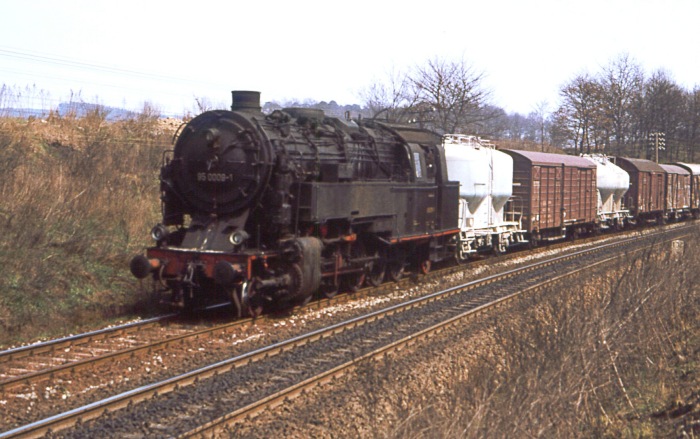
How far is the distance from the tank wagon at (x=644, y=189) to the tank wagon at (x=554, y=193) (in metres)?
4.08

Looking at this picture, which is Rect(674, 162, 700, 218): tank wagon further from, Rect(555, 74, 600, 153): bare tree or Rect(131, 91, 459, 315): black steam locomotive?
Rect(131, 91, 459, 315): black steam locomotive

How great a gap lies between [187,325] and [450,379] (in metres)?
4.47

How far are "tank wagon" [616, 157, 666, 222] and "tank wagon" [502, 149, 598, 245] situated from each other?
13.4 ft

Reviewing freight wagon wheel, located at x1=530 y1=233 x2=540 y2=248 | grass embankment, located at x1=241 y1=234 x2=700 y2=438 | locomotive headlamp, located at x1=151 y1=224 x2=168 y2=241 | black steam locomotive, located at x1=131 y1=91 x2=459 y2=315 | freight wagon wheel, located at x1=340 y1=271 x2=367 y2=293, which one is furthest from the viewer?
freight wagon wheel, located at x1=530 y1=233 x2=540 y2=248

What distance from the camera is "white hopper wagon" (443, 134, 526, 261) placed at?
61.2ft

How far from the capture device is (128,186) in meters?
18.9

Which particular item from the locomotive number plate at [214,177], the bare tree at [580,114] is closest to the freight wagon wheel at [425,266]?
the locomotive number plate at [214,177]

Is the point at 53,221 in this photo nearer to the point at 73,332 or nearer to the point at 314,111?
the point at 73,332

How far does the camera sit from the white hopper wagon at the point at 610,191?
29.0 metres

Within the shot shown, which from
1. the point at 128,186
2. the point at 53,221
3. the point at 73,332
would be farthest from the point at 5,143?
the point at 73,332

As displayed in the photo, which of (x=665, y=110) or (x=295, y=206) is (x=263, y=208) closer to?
(x=295, y=206)

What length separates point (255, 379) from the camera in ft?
28.1

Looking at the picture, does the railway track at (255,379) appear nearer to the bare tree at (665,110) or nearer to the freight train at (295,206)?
the freight train at (295,206)

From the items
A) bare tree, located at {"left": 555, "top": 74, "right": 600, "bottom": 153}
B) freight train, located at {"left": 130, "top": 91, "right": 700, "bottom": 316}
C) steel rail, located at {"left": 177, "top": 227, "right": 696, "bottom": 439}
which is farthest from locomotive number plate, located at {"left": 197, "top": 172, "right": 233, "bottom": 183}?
bare tree, located at {"left": 555, "top": 74, "right": 600, "bottom": 153}
